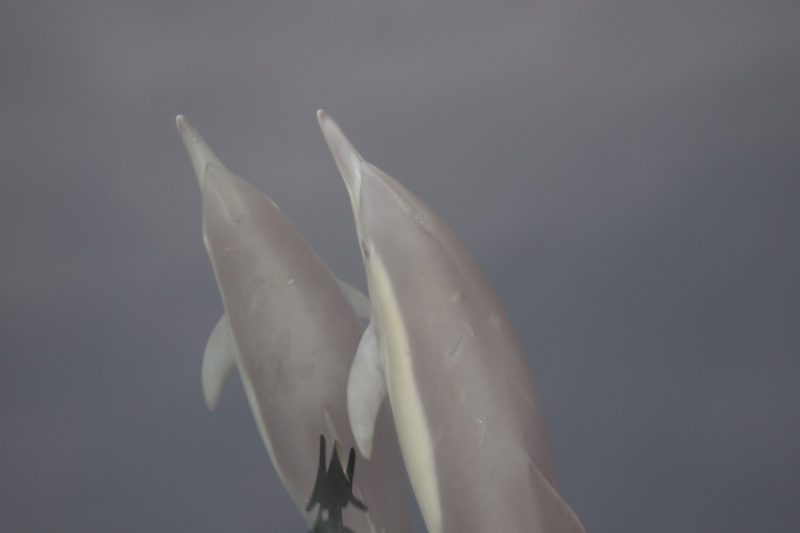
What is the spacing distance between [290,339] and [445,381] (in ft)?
2.09

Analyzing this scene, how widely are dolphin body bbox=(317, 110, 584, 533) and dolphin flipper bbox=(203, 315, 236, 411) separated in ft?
2.32

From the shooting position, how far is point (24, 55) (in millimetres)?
3842

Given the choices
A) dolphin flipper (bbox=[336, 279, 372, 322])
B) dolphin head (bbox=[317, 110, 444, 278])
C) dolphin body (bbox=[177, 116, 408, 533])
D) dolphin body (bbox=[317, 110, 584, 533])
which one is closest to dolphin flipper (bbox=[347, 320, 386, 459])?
dolphin body (bbox=[317, 110, 584, 533])

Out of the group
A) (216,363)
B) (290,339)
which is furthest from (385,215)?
(216,363)

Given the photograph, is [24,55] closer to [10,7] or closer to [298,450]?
[10,7]

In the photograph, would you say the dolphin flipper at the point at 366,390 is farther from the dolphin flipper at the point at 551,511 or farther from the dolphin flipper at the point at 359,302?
the dolphin flipper at the point at 551,511

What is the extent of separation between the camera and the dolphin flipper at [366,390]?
2.49m

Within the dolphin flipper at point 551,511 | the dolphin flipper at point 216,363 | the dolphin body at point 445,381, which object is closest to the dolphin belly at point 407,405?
the dolphin body at point 445,381

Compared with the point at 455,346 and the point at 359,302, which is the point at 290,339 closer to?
the point at 359,302

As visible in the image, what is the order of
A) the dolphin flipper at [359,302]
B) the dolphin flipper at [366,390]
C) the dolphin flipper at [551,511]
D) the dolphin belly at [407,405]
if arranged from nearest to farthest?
the dolphin flipper at [551,511], the dolphin belly at [407,405], the dolphin flipper at [366,390], the dolphin flipper at [359,302]

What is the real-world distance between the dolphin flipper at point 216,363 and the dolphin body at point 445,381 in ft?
2.32

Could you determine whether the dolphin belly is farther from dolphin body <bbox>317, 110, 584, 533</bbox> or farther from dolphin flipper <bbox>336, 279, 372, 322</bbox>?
dolphin flipper <bbox>336, 279, 372, 322</bbox>

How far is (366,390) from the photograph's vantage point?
254cm

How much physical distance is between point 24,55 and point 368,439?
8.17ft
